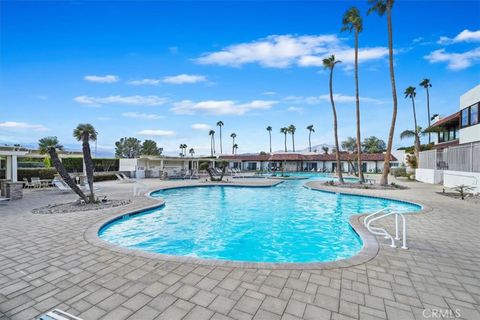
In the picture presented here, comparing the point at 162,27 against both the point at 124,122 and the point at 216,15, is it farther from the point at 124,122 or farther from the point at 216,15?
the point at 124,122

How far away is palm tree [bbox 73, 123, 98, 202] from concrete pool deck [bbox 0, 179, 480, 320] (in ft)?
15.5

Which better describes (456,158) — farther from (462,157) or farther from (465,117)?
(465,117)

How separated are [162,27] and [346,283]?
1349 cm

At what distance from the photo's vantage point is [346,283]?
10.6 ft

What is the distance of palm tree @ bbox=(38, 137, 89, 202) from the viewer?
8.64 m

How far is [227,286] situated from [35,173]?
20636 mm

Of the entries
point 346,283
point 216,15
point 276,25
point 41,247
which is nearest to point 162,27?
point 216,15

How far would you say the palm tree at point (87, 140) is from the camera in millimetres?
9297

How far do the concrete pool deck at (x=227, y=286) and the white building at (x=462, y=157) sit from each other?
10.6m

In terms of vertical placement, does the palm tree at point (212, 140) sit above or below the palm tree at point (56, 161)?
above

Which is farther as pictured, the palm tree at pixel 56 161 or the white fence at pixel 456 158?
the white fence at pixel 456 158

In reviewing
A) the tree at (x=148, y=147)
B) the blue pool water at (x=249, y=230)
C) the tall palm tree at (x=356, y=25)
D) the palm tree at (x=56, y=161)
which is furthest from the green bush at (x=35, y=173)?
the tree at (x=148, y=147)

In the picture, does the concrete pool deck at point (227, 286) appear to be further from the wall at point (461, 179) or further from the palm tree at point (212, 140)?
the palm tree at point (212, 140)

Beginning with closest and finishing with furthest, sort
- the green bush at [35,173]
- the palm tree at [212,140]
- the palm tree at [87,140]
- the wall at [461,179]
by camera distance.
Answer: the palm tree at [87,140] < the wall at [461,179] < the green bush at [35,173] < the palm tree at [212,140]
